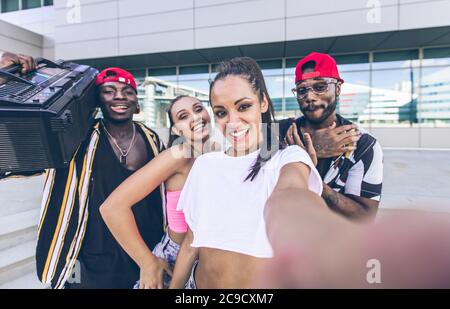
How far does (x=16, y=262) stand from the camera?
64.0 inches

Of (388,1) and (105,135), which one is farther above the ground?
(388,1)

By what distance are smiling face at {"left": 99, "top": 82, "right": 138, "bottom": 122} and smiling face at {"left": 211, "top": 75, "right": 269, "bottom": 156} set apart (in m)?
0.49

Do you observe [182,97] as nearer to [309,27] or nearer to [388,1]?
[309,27]

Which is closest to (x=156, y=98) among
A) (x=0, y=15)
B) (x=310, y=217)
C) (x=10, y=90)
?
(x=10, y=90)

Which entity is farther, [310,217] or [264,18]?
[264,18]

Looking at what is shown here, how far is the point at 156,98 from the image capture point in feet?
5.57

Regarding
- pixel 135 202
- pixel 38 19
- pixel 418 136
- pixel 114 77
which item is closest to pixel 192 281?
pixel 135 202

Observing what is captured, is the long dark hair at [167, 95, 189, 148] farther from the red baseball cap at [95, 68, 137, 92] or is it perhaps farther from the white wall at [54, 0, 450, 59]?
the white wall at [54, 0, 450, 59]

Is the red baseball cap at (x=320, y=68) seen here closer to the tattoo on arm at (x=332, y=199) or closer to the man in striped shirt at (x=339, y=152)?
the man in striped shirt at (x=339, y=152)

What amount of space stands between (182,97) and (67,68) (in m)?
0.69

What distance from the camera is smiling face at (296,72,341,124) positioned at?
1094mm

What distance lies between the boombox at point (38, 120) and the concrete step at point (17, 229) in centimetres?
129

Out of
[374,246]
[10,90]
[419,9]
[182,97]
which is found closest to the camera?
[374,246]

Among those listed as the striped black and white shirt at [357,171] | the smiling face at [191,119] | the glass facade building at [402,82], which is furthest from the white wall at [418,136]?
the smiling face at [191,119]
